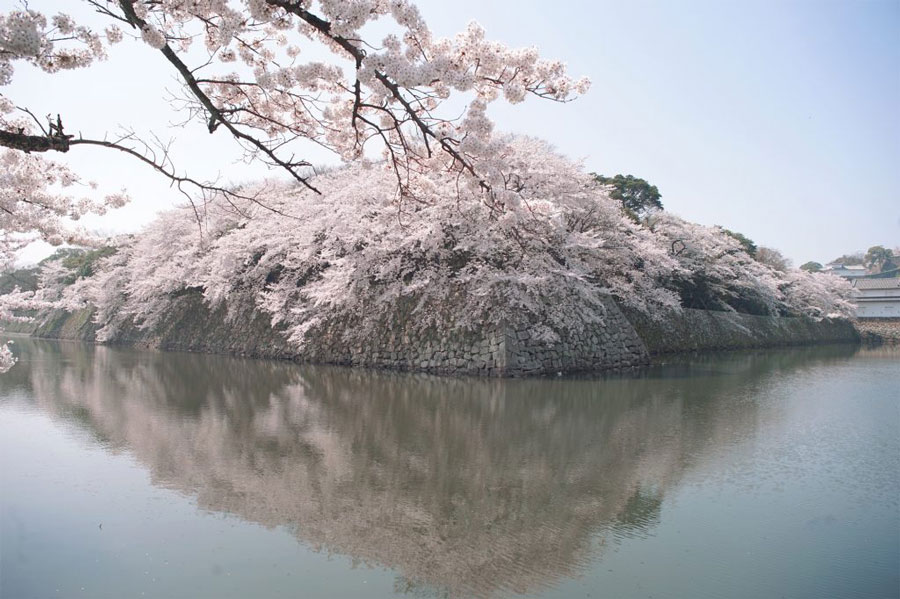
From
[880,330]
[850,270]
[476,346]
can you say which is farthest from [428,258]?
[850,270]

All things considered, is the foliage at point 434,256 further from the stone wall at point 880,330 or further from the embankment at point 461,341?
the stone wall at point 880,330

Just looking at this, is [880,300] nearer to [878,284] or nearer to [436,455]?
[878,284]

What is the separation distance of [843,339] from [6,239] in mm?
35554

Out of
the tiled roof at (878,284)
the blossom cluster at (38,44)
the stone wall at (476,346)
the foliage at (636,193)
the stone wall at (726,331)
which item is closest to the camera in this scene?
the blossom cluster at (38,44)

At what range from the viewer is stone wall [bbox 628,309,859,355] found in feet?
63.9

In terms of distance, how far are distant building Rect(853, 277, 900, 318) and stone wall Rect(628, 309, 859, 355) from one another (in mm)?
3694

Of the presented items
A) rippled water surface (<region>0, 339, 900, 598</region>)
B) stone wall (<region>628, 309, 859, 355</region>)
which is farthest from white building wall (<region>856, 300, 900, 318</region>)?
rippled water surface (<region>0, 339, 900, 598</region>)

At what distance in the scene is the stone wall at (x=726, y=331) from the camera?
19.5 metres

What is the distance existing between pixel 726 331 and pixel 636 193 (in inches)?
265

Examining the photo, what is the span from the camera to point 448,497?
15.7 feet

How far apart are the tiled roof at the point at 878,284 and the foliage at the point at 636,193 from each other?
18.9m

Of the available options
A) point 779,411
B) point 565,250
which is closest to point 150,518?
point 779,411

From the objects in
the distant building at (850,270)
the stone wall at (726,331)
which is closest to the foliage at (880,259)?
the distant building at (850,270)

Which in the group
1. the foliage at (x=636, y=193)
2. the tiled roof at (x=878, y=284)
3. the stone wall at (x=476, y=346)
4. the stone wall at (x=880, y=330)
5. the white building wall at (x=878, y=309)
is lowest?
the stone wall at (x=476, y=346)
